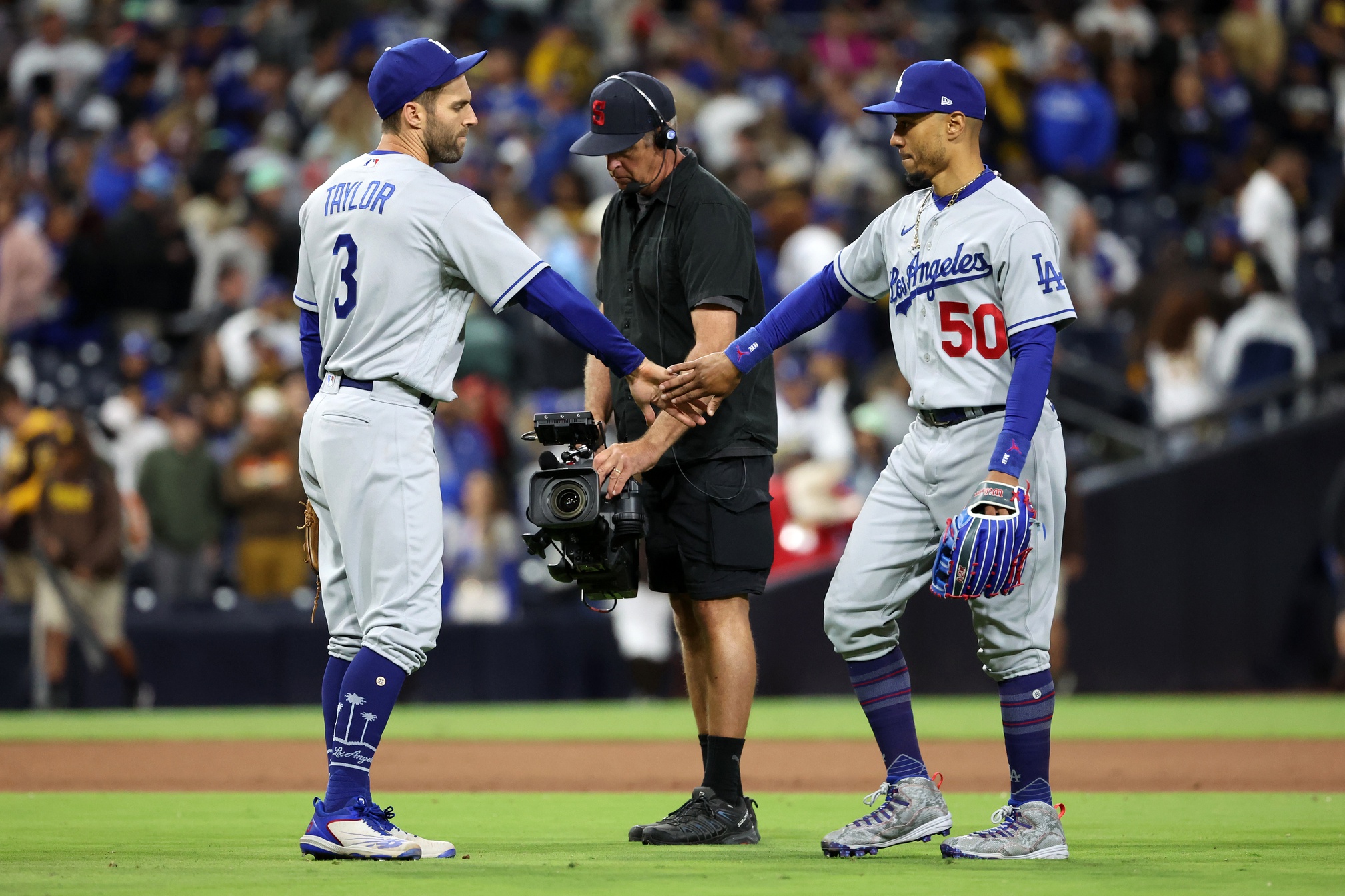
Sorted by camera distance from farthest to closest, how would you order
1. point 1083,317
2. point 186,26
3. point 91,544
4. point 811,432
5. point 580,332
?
point 186,26
point 1083,317
point 811,432
point 91,544
point 580,332

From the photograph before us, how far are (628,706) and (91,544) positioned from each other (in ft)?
13.1

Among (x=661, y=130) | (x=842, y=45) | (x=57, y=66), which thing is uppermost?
(x=842, y=45)

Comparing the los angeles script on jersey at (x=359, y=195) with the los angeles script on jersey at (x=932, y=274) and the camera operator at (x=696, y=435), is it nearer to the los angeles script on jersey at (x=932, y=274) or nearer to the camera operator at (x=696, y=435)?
the camera operator at (x=696, y=435)

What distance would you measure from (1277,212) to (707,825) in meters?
10.9

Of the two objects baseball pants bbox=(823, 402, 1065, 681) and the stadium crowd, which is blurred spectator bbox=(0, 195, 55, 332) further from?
Result: baseball pants bbox=(823, 402, 1065, 681)

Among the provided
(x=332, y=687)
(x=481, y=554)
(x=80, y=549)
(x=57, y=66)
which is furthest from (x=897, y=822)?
(x=57, y=66)

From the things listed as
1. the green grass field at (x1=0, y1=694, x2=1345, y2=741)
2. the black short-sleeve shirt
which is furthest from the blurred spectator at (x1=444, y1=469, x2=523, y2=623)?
the black short-sleeve shirt

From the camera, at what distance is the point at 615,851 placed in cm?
551

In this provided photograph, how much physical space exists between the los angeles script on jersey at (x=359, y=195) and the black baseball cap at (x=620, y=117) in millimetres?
772

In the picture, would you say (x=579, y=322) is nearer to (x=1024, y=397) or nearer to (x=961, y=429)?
(x=961, y=429)

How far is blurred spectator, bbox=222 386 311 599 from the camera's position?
13.3m

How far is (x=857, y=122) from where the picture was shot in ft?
54.2

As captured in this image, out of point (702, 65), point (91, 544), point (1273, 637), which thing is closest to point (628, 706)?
point (91, 544)

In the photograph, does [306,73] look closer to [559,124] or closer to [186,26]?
[186,26]
